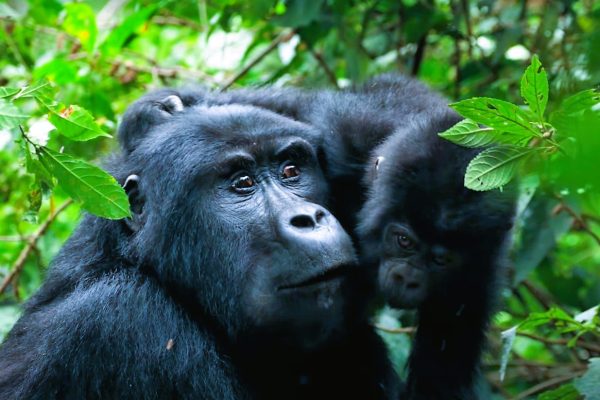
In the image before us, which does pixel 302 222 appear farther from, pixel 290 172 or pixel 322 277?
pixel 290 172

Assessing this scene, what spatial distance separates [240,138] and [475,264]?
1081mm

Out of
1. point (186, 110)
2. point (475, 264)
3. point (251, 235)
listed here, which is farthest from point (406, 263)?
point (186, 110)

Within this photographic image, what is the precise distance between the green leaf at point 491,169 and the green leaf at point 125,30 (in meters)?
3.06

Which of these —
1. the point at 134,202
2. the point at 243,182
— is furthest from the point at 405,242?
the point at 134,202

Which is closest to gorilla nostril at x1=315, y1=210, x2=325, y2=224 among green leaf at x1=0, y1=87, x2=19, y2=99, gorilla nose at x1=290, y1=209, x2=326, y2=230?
gorilla nose at x1=290, y1=209, x2=326, y2=230

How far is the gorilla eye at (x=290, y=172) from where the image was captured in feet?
11.1

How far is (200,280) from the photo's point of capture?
3303mm

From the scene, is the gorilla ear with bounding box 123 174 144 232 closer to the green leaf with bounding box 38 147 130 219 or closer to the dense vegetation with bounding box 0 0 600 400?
the dense vegetation with bounding box 0 0 600 400

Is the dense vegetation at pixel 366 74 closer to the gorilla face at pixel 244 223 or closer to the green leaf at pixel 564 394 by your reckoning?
the green leaf at pixel 564 394

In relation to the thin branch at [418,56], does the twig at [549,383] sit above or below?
below

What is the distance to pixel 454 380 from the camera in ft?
11.7

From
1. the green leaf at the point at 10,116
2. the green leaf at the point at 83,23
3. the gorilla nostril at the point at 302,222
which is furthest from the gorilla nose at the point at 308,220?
the green leaf at the point at 83,23

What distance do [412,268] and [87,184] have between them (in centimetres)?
128

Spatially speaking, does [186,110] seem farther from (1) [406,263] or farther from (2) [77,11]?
(2) [77,11]
